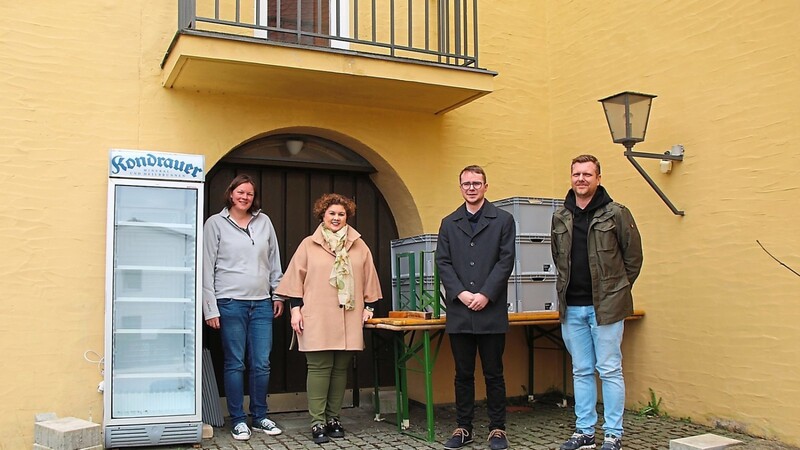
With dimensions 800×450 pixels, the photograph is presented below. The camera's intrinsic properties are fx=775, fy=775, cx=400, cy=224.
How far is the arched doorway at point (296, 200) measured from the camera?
6.61 metres

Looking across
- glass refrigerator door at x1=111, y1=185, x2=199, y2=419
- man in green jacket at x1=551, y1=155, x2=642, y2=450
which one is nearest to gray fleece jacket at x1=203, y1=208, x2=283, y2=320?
glass refrigerator door at x1=111, y1=185, x2=199, y2=419

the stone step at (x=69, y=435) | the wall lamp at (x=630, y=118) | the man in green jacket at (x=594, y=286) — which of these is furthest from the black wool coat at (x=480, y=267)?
the stone step at (x=69, y=435)

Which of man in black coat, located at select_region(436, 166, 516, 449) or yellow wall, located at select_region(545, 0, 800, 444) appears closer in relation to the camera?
man in black coat, located at select_region(436, 166, 516, 449)

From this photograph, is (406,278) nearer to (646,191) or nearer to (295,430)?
(295,430)

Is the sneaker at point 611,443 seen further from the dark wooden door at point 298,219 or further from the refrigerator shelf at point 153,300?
the refrigerator shelf at point 153,300

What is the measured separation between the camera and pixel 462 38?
7184mm

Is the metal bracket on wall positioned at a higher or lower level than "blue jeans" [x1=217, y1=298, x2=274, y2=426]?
higher

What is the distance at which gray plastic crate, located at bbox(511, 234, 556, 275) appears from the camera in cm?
621

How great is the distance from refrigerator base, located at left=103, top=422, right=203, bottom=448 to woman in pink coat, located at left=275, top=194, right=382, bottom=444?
831 millimetres

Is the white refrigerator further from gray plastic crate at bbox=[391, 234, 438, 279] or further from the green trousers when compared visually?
gray plastic crate at bbox=[391, 234, 438, 279]

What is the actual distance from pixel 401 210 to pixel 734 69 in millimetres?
Answer: 3012

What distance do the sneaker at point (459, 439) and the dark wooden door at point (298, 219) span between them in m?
1.25

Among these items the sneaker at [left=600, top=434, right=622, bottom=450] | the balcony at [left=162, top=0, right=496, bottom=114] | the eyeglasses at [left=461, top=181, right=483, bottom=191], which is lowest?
the sneaker at [left=600, top=434, right=622, bottom=450]

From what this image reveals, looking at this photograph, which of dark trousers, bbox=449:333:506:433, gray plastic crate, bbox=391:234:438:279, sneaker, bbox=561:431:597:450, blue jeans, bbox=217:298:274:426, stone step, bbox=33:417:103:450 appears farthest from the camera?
gray plastic crate, bbox=391:234:438:279
